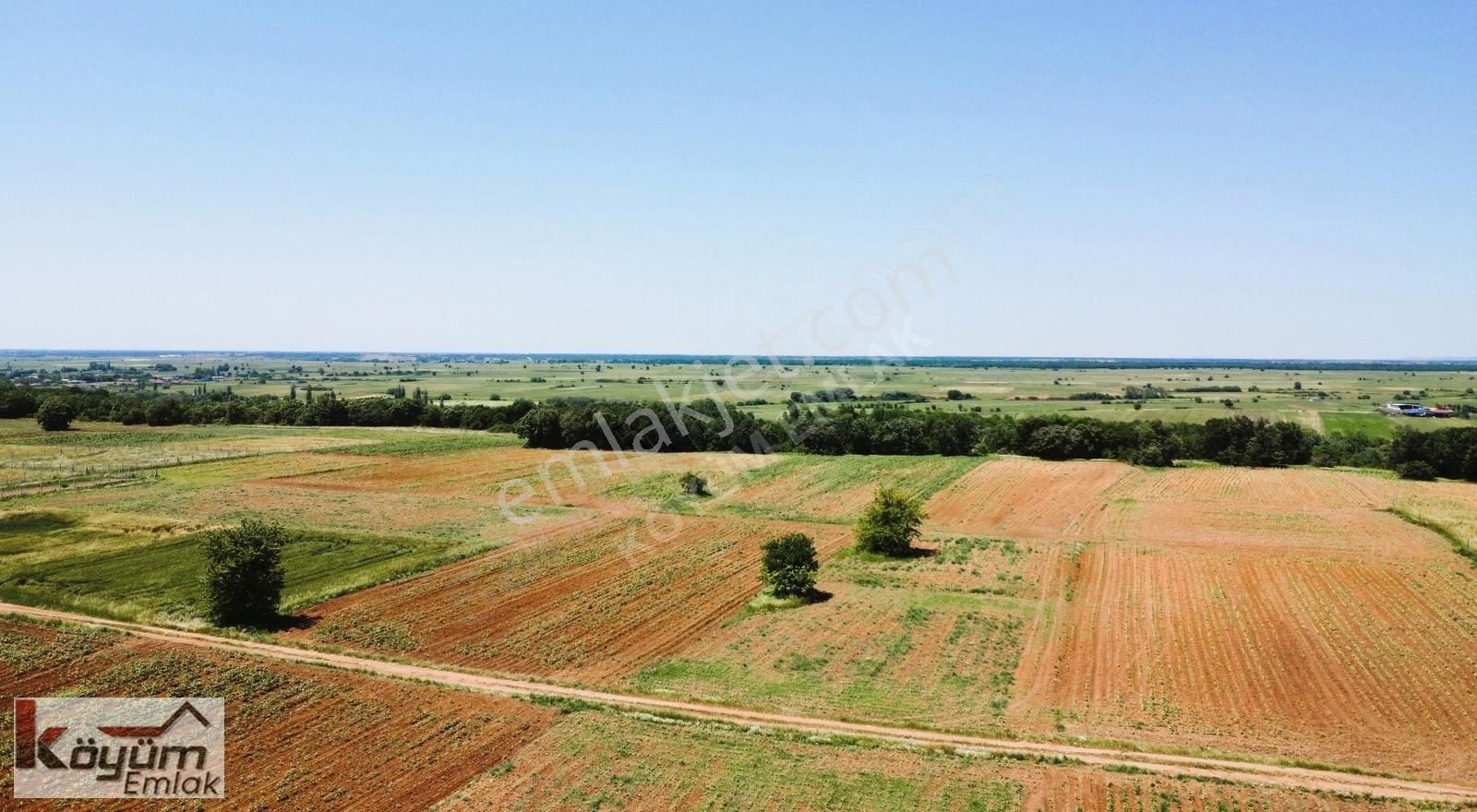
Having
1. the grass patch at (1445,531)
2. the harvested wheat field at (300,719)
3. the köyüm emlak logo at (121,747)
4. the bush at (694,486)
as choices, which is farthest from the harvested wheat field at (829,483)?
the köyüm emlak logo at (121,747)

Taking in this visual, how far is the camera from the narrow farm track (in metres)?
19.1

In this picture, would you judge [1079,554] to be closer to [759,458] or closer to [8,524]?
[759,458]

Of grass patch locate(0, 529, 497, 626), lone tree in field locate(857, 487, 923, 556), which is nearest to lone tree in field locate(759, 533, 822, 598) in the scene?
lone tree in field locate(857, 487, 923, 556)

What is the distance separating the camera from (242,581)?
2923cm

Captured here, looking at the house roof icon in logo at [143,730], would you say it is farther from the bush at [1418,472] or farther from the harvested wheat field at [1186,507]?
the bush at [1418,472]

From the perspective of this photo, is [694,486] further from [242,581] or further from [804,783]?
[804,783]

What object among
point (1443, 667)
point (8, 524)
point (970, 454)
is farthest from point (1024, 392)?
point (8, 524)

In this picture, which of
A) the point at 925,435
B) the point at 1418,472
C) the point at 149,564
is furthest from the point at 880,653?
the point at 1418,472

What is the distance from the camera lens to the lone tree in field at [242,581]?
29.1 meters

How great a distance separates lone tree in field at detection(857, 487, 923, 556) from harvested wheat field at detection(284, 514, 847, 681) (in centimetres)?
299

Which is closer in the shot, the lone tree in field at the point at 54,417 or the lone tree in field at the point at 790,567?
the lone tree in field at the point at 790,567

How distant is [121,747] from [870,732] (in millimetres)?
18535

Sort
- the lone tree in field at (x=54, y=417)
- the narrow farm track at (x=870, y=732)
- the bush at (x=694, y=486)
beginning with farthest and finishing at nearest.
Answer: the lone tree in field at (x=54, y=417), the bush at (x=694, y=486), the narrow farm track at (x=870, y=732)

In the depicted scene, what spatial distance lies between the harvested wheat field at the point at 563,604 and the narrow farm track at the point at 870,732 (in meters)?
1.49
